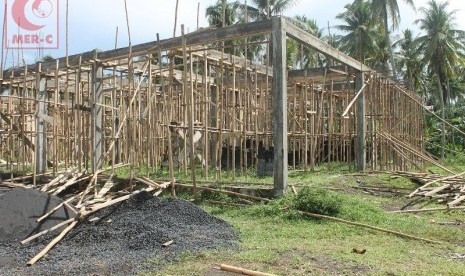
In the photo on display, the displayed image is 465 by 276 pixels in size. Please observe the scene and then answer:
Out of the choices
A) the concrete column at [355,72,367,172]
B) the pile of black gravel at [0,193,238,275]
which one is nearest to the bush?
the pile of black gravel at [0,193,238,275]

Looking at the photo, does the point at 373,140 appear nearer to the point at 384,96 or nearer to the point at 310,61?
the point at 384,96

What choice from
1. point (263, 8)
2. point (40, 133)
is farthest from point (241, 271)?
point (263, 8)

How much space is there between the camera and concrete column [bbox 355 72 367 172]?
15.7m

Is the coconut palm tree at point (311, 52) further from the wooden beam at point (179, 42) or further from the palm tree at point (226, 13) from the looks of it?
the wooden beam at point (179, 42)

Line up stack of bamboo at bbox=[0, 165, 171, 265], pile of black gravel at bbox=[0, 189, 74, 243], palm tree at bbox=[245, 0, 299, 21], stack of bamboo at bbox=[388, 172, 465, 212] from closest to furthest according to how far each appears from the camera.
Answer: pile of black gravel at bbox=[0, 189, 74, 243] < stack of bamboo at bbox=[0, 165, 171, 265] < stack of bamboo at bbox=[388, 172, 465, 212] < palm tree at bbox=[245, 0, 299, 21]

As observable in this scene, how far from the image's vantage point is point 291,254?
20.6 feet

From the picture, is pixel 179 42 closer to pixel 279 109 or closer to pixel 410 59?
pixel 279 109

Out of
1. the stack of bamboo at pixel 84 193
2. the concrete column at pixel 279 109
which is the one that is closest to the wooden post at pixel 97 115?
the stack of bamboo at pixel 84 193

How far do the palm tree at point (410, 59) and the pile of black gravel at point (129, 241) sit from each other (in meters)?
38.2

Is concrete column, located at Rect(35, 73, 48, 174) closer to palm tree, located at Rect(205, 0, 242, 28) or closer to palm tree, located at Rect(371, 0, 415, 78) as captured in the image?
palm tree, located at Rect(205, 0, 242, 28)

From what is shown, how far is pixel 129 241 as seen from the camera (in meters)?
7.18

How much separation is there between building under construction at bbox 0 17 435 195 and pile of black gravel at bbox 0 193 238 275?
5.22ft

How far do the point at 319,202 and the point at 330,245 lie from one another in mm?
1910

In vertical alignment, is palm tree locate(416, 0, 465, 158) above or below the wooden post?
above
